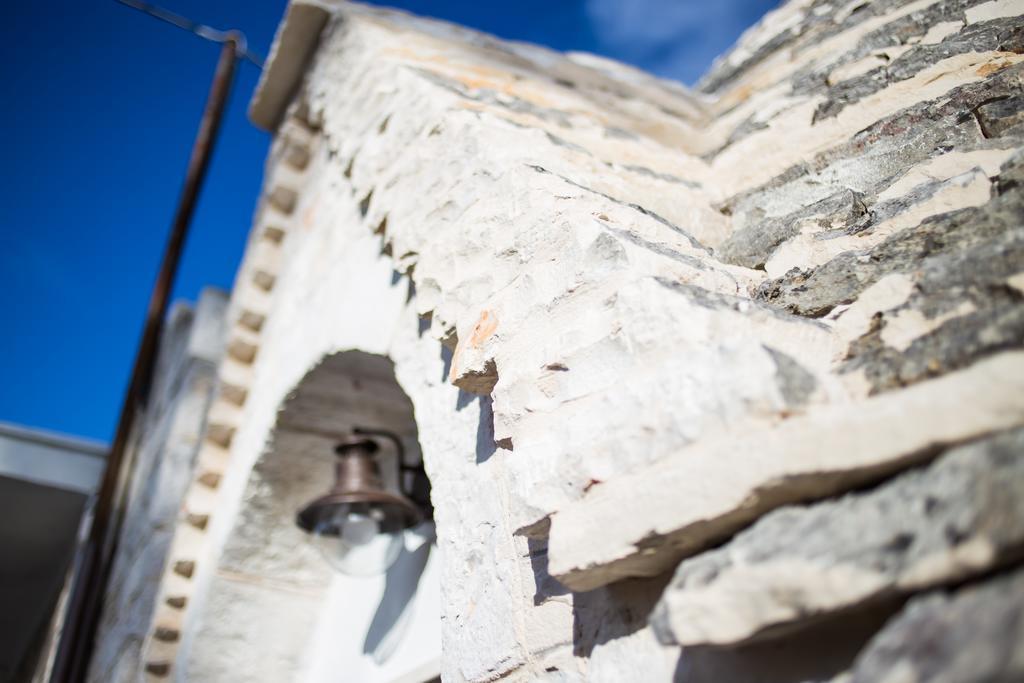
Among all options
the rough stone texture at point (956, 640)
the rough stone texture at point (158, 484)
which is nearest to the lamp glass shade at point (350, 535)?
the rough stone texture at point (158, 484)

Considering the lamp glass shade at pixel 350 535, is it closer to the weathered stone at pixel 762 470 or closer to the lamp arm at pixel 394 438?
the lamp arm at pixel 394 438

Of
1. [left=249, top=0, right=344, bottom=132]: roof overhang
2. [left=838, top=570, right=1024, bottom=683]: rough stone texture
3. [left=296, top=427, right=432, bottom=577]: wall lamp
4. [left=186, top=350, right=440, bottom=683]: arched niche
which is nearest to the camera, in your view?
[left=838, top=570, right=1024, bottom=683]: rough stone texture

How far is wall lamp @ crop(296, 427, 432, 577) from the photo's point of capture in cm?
217

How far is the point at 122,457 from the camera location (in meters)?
3.81

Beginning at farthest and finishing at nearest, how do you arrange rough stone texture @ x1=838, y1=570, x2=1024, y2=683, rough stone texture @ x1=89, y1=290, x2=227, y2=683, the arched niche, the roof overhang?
1. the roof overhang
2. rough stone texture @ x1=89, y1=290, x2=227, y2=683
3. the arched niche
4. rough stone texture @ x1=838, y1=570, x2=1024, y2=683

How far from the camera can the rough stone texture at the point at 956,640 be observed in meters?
0.53

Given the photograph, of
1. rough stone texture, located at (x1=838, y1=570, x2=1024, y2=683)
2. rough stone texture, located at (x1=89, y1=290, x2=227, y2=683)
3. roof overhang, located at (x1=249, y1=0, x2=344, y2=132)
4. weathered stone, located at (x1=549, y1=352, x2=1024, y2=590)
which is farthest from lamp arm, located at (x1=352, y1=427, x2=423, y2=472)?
→ rough stone texture, located at (x1=838, y1=570, x2=1024, y2=683)

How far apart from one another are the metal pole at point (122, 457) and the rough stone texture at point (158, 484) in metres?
0.10

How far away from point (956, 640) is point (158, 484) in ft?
9.49

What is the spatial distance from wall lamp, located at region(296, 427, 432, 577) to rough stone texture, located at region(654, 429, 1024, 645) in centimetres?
154

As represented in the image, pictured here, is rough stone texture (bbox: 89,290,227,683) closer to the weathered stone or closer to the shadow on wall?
the shadow on wall

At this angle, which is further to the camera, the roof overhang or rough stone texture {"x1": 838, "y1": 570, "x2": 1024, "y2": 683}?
the roof overhang

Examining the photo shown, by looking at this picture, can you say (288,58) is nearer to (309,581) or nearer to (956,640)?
(309,581)

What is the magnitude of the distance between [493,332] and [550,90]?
1214mm
